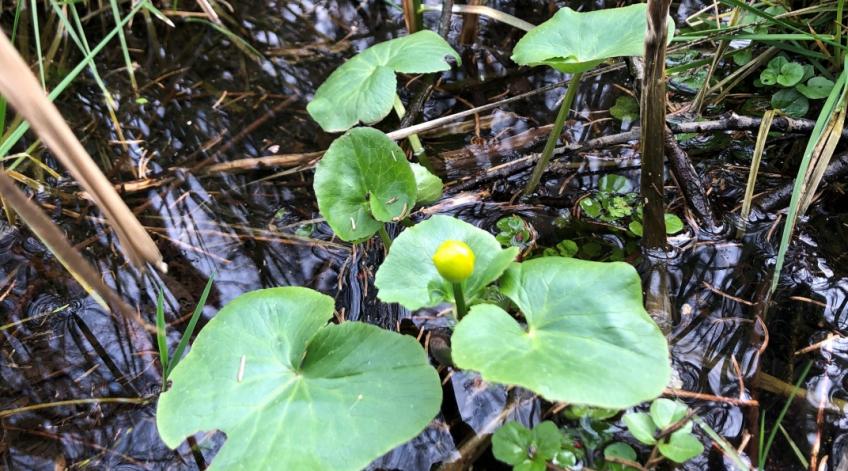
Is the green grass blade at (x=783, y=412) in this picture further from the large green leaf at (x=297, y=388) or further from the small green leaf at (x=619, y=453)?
the large green leaf at (x=297, y=388)

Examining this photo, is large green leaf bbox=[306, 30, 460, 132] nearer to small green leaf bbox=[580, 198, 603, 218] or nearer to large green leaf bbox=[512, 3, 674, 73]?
large green leaf bbox=[512, 3, 674, 73]

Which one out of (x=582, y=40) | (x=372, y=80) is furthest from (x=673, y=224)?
(x=372, y=80)

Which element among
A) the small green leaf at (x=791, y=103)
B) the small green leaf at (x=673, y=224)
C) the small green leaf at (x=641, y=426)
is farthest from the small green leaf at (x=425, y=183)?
the small green leaf at (x=791, y=103)

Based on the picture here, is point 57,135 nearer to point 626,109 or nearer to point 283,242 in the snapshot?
point 283,242

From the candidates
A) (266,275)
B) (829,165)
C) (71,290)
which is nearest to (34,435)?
(71,290)

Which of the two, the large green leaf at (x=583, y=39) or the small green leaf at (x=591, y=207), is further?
the small green leaf at (x=591, y=207)

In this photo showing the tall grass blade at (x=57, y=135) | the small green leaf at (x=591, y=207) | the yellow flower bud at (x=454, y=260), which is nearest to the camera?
the tall grass blade at (x=57, y=135)

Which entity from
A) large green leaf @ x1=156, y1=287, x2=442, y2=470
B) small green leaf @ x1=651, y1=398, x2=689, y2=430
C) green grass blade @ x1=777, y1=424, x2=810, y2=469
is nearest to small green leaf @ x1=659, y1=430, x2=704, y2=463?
small green leaf @ x1=651, y1=398, x2=689, y2=430

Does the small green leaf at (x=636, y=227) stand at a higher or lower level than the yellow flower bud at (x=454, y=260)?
lower

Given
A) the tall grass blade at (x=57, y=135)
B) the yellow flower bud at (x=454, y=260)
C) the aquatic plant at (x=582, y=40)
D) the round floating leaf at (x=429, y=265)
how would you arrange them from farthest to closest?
the aquatic plant at (x=582, y=40) → the round floating leaf at (x=429, y=265) → the yellow flower bud at (x=454, y=260) → the tall grass blade at (x=57, y=135)
